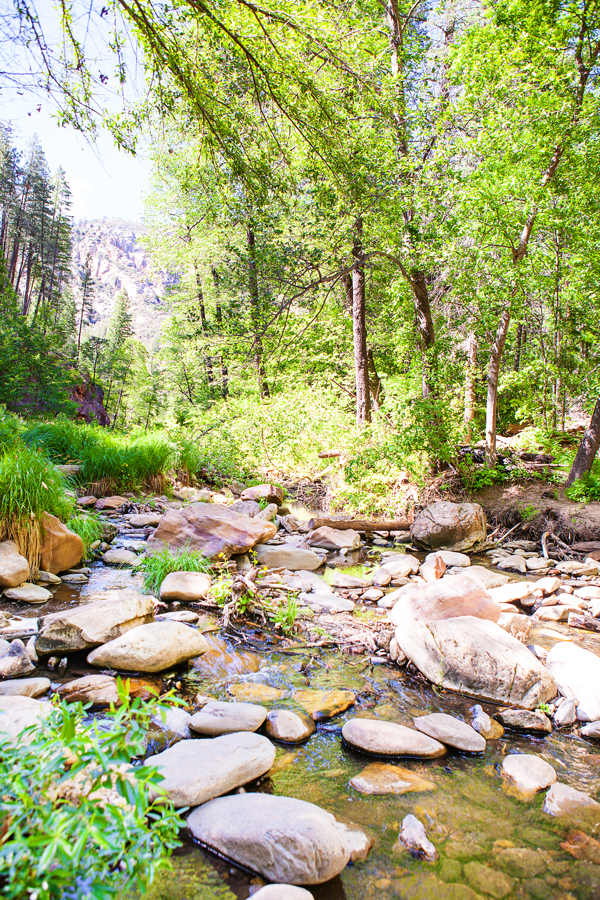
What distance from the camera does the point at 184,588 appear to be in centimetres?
466

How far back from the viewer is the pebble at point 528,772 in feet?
A: 7.75

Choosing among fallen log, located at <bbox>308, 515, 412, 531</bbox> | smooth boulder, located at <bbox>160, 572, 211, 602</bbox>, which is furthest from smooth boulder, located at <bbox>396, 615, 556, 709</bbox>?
fallen log, located at <bbox>308, 515, 412, 531</bbox>

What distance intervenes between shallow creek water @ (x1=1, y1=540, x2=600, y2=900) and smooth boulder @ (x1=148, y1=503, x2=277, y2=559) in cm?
223

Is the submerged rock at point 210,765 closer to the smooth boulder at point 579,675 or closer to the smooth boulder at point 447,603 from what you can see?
the smooth boulder at point 447,603

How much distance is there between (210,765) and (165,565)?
312 centimetres

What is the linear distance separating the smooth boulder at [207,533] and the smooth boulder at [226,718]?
2.86m

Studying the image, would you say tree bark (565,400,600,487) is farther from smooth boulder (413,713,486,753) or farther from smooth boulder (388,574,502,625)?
smooth boulder (413,713,486,753)

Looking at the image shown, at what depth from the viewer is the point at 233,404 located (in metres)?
13.8

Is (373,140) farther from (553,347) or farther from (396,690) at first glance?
(553,347)

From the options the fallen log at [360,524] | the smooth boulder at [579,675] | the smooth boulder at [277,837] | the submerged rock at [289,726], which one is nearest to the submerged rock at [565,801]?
the smooth boulder at [579,675]

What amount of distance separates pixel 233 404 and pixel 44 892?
12.9 meters

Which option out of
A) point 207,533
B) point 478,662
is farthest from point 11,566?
point 478,662

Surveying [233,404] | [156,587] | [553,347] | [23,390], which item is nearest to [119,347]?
[23,390]

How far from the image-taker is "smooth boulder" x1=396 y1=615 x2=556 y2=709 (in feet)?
10.1
